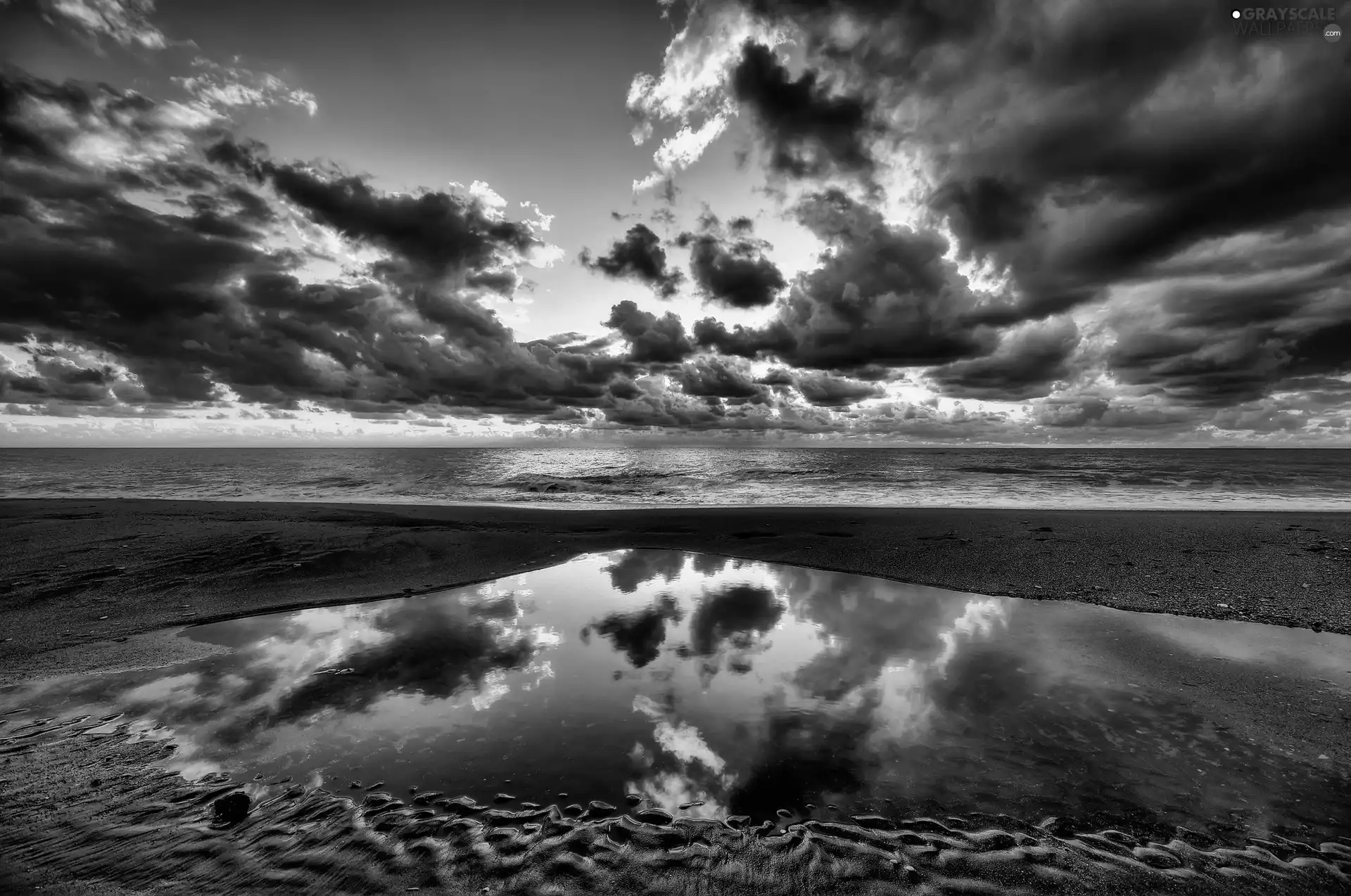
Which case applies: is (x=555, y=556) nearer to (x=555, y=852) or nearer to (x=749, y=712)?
(x=749, y=712)

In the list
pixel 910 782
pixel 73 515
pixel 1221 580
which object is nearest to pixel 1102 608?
pixel 1221 580

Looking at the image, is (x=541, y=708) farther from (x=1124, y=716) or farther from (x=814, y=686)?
(x=1124, y=716)

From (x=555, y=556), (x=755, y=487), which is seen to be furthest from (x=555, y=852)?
(x=755, y=487)

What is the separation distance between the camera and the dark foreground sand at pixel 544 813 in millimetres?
4289

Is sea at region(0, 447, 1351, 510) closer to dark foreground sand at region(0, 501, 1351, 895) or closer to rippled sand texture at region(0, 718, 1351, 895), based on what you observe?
dark foreground sand at region(0, 501, 1351, 895)

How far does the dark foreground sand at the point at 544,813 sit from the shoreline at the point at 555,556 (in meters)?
0.11

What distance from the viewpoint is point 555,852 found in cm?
459

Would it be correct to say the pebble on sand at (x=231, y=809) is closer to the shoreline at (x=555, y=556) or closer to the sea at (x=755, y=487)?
the shoreline at (x=555, y=556)

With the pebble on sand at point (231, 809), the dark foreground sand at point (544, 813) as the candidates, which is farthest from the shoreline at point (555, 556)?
the pebble on sand at point (231, 809)

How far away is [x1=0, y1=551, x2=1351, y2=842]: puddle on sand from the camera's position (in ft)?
17.6

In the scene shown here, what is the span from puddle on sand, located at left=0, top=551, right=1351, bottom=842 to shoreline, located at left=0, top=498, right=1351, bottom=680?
1.72 meters

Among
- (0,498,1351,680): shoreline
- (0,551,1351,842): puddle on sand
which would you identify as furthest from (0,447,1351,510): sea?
(0,551,1351,842): puddle on sand

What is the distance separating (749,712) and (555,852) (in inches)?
129

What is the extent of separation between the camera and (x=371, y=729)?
667 centimetres
